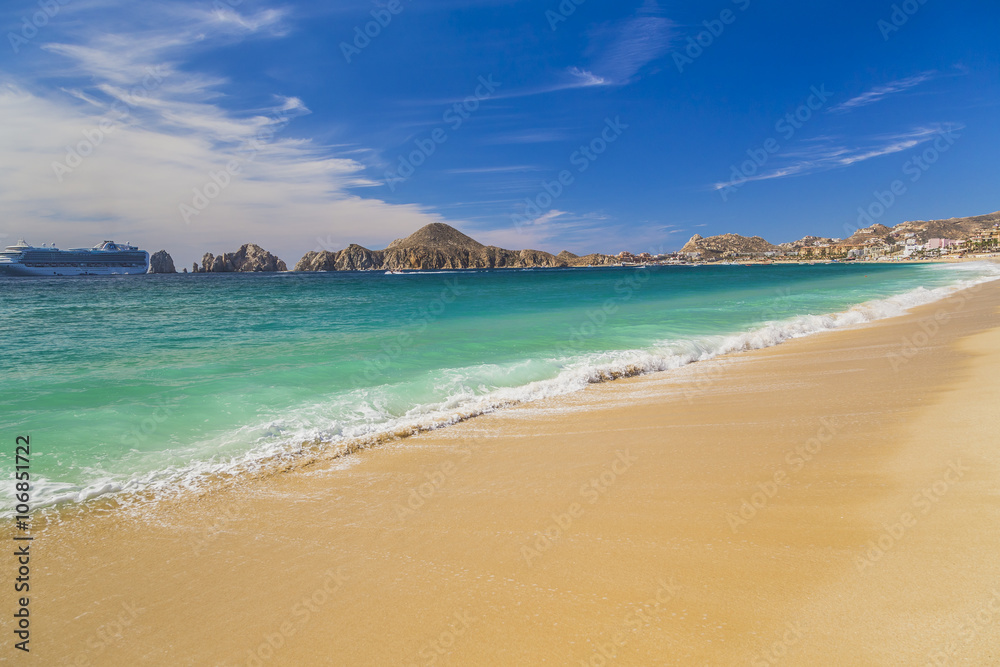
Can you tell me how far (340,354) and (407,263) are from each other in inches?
5619

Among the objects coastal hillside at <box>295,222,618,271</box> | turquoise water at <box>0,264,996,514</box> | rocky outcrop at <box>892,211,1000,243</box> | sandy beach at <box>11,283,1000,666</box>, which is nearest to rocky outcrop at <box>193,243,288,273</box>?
coastal hillside at <box>295,222,618,271</box>

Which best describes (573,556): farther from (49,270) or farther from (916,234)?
(916,234)

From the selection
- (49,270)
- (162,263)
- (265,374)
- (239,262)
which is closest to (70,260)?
(49,270)

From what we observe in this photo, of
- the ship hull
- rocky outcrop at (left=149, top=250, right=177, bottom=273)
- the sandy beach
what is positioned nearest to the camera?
the sandy beach

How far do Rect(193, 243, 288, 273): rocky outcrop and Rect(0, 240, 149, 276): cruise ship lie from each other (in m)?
51.0

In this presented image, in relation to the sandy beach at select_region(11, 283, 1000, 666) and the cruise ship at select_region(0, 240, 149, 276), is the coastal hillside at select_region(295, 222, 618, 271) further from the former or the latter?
the sandy beach at select_region(11, 283, 1000, 666)

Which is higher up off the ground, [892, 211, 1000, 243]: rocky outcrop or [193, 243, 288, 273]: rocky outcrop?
[892, 211, 1000, 243]: rocky outcrop

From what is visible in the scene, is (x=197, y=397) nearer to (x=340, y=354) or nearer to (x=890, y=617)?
(x=340, y=354)

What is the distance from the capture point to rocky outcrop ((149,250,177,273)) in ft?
427

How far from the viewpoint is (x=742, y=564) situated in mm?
2977

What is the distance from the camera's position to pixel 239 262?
149 metres

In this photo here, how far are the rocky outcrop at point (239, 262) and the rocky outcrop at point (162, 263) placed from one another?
42.5ft

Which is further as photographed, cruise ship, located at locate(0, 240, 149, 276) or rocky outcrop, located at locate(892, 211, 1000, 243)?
rocky outcrop, located at locate(892, 211, 1000, 243)

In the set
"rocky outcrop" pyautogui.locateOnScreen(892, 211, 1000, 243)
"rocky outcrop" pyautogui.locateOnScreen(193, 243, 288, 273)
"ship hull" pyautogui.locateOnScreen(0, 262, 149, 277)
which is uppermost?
"rocky outcrop" pyautogui.locateOnScreen(892, 211, 1000, 243)
